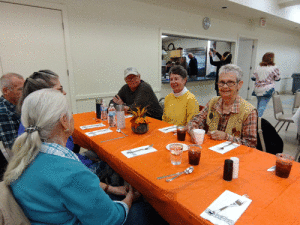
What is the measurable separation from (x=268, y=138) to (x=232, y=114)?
40 cm

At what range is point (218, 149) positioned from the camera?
1351mm

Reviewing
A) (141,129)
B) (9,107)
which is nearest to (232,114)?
(141,129)

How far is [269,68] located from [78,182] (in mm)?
4855

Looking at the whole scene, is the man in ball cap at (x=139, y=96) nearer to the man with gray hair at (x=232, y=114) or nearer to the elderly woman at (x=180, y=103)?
the elderly woman at (x=180, y=103)

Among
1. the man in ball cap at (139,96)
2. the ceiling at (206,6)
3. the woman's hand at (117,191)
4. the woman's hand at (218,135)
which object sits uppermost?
the ceiling at (206,6)

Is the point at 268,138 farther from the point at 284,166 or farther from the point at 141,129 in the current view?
the point at 141,129

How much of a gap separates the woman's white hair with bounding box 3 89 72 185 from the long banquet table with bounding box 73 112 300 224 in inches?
21.5

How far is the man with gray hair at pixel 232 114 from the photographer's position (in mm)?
1523

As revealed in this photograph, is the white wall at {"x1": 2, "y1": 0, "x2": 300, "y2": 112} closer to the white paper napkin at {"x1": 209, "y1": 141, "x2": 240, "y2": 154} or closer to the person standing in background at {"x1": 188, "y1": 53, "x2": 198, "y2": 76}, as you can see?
the person standing in background at {"x1": 188, "y1": 53, "x2": 198, "y2": 76}

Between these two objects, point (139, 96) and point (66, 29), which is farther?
point (66, 29)

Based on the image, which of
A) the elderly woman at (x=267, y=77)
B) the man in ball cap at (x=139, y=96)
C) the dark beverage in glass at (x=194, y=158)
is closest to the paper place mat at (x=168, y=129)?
the dark beverage in glass at (x=194, y=158)

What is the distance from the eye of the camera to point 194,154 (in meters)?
1.13

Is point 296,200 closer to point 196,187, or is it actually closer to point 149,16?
point 196,187

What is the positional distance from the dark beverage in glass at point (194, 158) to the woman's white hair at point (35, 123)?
74cm
